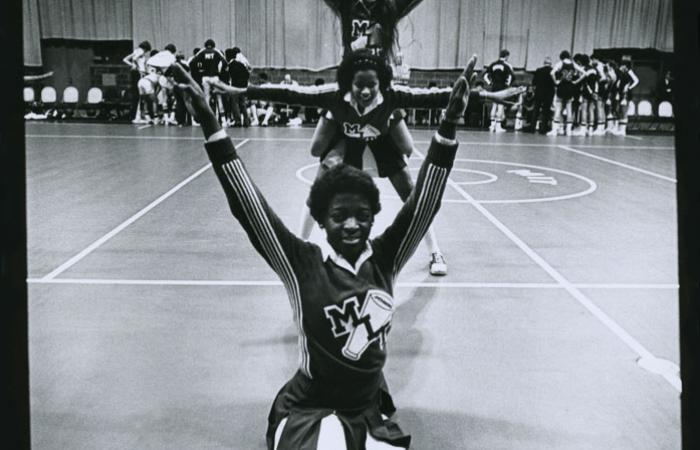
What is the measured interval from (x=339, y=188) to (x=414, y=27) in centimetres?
1896

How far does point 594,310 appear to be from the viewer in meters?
4.09

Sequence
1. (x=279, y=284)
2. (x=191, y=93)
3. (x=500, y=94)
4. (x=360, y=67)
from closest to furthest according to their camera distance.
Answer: (x=191, y=93) → (x=500, y=94) → (x=360, y=67) → (x=279, y=284)

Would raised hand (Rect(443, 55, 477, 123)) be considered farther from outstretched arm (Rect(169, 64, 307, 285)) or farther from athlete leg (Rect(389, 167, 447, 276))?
athlete leg (Rect(389, 167, 447, 276))

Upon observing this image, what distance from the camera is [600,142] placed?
14.6 metres

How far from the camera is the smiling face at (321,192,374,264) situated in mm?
2299

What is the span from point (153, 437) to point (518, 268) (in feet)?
10.00

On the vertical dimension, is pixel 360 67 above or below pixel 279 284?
above

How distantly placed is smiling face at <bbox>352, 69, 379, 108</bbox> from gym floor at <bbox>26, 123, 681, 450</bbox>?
4.00 ft

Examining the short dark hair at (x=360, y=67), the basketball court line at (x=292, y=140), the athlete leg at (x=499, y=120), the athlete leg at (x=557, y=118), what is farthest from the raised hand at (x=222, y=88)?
the athlete leg at (x=499, y=120)

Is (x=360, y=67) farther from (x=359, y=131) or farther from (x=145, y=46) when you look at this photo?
(x=145, y=46)

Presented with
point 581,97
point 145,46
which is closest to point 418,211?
point 581,97

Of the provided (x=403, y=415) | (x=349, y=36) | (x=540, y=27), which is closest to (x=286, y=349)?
(x=403, y=415)

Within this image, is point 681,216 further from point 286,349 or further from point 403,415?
point 286,349

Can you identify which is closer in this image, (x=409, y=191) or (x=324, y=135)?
(x=324, y=135)
